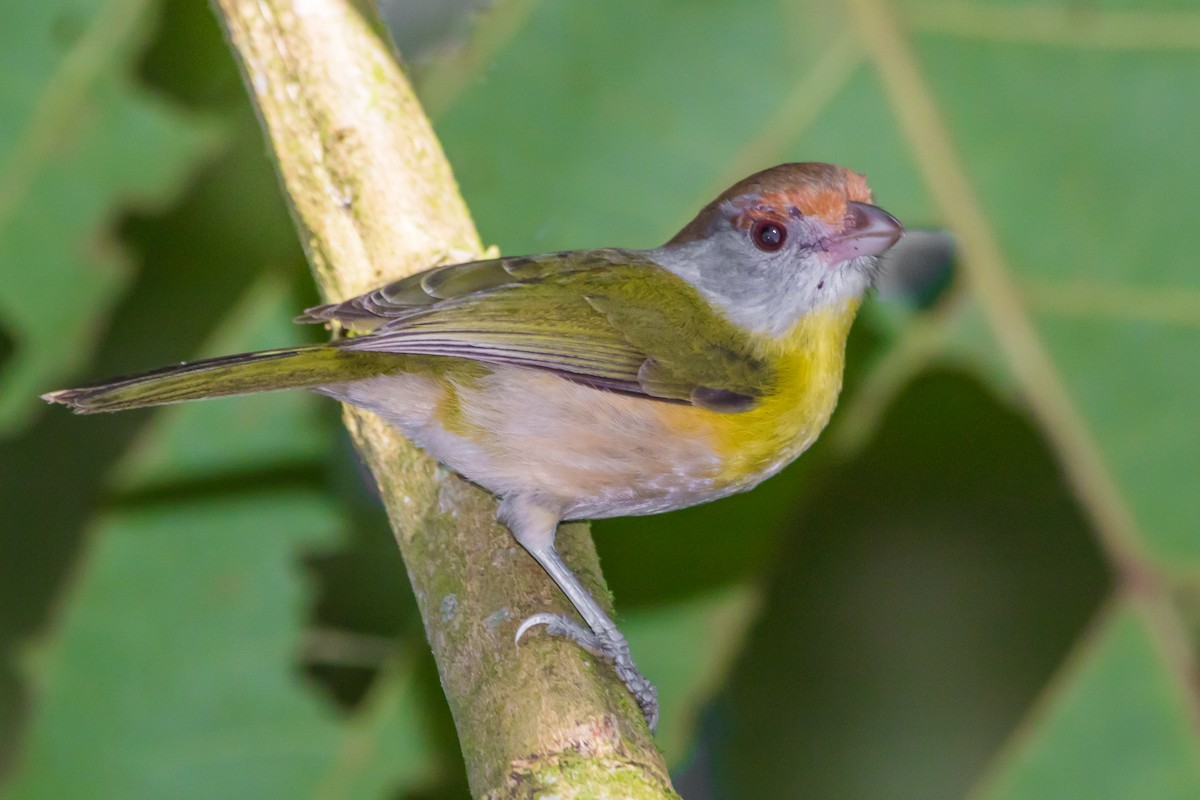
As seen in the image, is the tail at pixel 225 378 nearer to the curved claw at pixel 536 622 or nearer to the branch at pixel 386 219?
the branch at pixel 386 219

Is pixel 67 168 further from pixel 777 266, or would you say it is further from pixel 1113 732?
pixel 1113 732

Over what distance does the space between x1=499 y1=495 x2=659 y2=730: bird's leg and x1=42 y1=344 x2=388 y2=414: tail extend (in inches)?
17.8

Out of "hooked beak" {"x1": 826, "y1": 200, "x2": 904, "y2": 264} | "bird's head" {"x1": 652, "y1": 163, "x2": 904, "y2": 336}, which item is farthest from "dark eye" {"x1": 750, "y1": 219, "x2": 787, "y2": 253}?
"hooked beak" {"x1": 826, "y1": 200, "x2": 904, "y2": 264}

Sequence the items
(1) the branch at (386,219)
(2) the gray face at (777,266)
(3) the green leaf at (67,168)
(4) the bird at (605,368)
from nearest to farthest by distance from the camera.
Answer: (1) the branch at (386,219)
(4) the bird at (605,368)
(2) the gray face at (777,266)
(3) the green leaf at (67,168)

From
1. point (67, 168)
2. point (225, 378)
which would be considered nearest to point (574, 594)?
point (225, 378)

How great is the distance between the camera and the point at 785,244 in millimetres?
3008

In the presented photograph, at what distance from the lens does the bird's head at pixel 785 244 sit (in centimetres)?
284

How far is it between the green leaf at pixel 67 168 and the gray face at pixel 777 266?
1349mm

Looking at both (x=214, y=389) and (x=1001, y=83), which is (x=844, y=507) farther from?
(x=214, y=389)

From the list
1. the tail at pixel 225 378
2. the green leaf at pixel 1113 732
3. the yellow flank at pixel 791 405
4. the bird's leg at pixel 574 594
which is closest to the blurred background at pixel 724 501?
the green leaf at pixel 1113 732

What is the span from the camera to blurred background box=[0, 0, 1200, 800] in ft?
8.87

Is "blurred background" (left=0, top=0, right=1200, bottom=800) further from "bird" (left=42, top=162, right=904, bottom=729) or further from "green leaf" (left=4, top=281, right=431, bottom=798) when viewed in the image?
"bird" (left=42, top=162, right=904, bottom=729)

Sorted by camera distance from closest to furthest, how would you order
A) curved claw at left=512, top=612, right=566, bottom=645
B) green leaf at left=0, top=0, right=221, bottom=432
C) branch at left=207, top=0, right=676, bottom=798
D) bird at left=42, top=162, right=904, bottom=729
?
1. curved claw at left=512, top=612, right=566, bottom=645
2. branch at left=207, top=0, right=676, bottom=798
3. bird at left=42, top=162, right=904, bottom=729
4. green leaf at left=0, top=0, right=221, bottom=432

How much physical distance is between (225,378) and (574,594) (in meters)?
0.83
